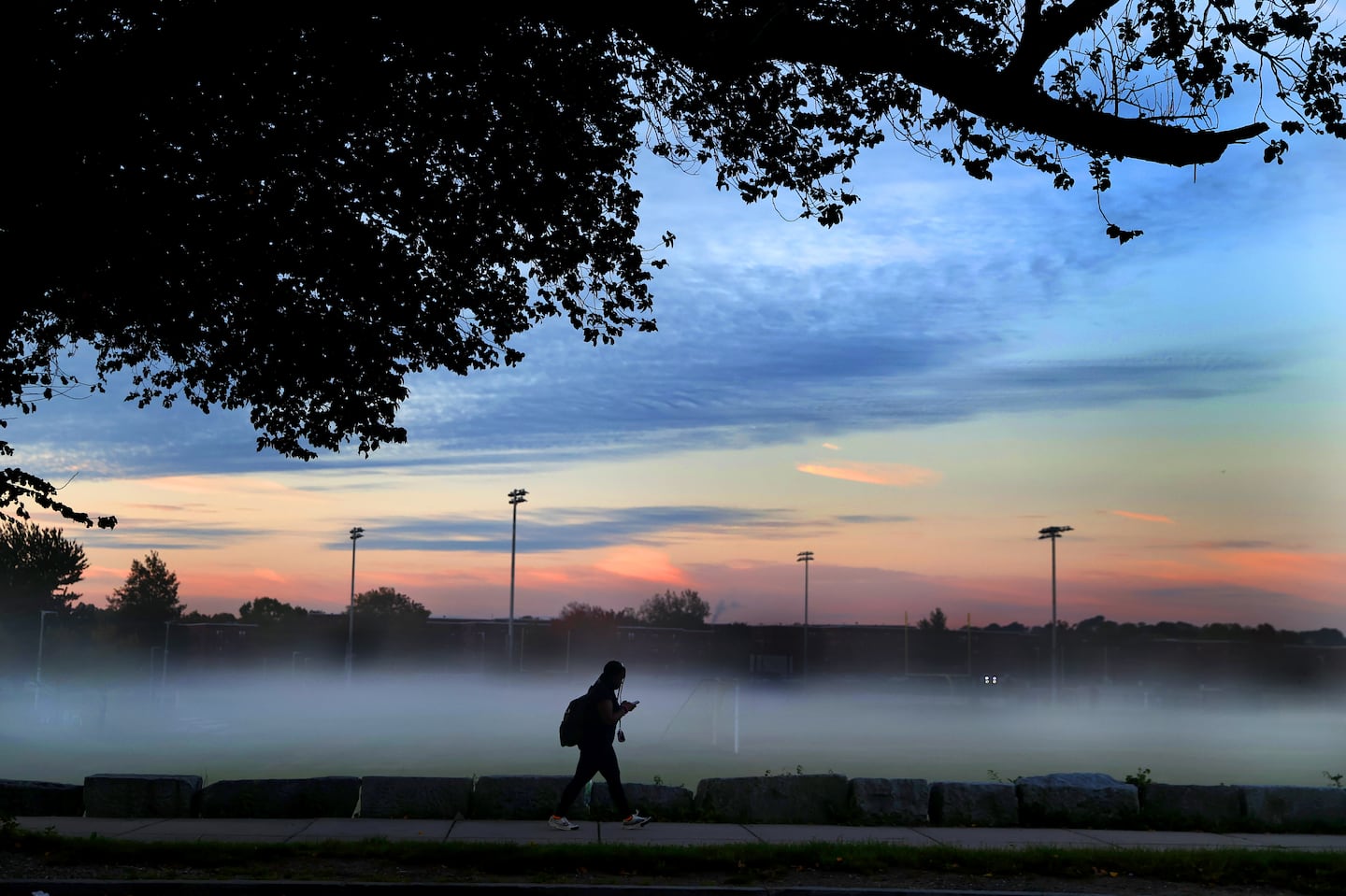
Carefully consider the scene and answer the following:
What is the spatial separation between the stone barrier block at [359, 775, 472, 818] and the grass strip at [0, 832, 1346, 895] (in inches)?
94.9

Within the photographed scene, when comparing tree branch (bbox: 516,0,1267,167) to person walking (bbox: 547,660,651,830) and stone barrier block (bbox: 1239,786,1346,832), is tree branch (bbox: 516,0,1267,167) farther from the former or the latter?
stone barrier block (bbox: 1239,786,1346,832)

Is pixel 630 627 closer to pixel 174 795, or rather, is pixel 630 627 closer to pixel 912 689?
pixel 912 689

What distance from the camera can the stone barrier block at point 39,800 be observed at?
14.8m

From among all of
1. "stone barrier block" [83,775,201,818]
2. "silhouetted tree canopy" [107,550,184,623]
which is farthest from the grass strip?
"silhouetted tree canopy" [107,550,184,623]

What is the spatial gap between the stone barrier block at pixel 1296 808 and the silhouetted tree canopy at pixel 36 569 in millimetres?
86616

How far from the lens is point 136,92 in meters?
12.1

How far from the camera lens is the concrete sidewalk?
43.1 feet

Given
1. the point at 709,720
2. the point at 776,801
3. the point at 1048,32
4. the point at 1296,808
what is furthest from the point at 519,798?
the point at 709,720

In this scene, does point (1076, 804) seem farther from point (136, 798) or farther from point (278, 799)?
point (136, 798)

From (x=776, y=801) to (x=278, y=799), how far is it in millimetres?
5845

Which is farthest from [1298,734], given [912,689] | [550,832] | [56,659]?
[56,659]

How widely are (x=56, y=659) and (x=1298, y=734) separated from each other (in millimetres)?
71630

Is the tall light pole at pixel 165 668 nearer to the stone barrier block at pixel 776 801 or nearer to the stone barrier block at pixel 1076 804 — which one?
the stone barrier block at pixel 776 801

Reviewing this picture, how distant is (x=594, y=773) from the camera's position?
14.2m
